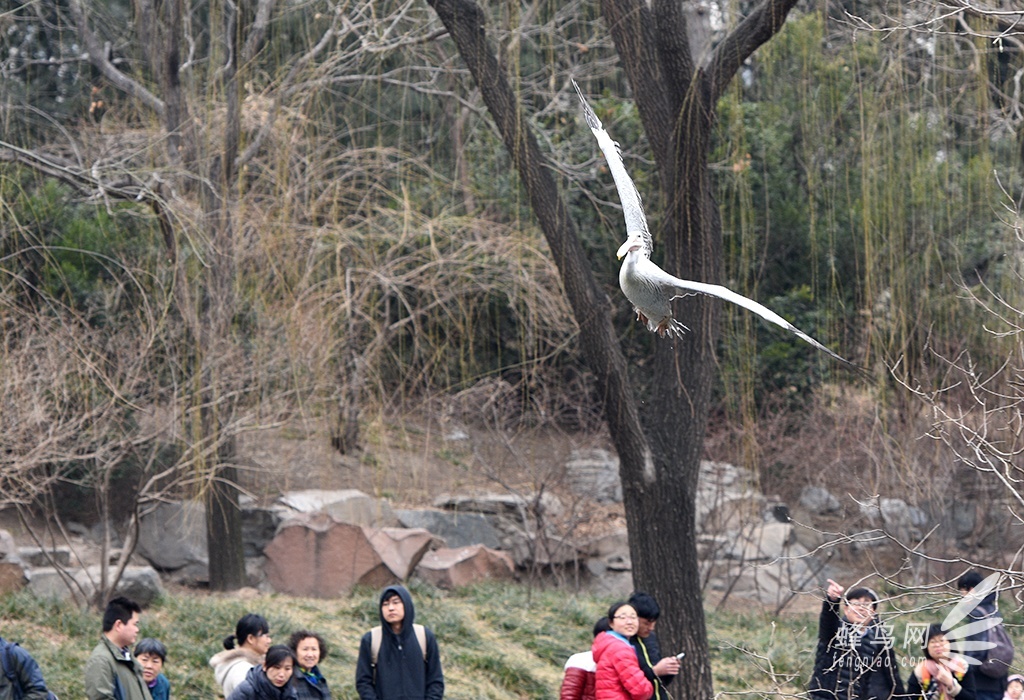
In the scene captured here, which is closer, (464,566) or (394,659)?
(394,659)

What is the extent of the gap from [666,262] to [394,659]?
2741mm

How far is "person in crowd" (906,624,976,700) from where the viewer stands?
5.11 metres

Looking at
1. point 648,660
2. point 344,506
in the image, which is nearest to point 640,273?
point 648,660

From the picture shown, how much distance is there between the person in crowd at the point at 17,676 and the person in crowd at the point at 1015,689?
13.8 feet

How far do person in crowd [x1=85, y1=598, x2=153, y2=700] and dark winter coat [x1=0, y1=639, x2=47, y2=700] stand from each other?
211mm

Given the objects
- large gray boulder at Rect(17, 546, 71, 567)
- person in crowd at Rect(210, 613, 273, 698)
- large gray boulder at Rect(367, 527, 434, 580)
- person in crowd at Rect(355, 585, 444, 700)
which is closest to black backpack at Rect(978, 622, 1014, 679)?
person in crowd at Rect(355, 585, 444, 700)

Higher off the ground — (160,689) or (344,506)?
(160,689)

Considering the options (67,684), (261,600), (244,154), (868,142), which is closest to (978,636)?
(868,142)

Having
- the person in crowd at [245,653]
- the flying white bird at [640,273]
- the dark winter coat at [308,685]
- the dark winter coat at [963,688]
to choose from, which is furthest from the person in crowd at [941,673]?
the person in crowd at [245,653]

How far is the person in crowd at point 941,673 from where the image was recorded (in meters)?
5.11

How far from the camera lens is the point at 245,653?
567cm

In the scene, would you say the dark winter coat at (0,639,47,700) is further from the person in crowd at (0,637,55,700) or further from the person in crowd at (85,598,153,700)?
the person in crowd at (85,598,153,700)

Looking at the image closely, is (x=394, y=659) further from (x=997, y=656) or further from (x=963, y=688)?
(x=997, y=656)

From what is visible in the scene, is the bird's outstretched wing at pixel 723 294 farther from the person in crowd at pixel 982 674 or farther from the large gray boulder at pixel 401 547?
the large gray boulder at pixel 401 547
